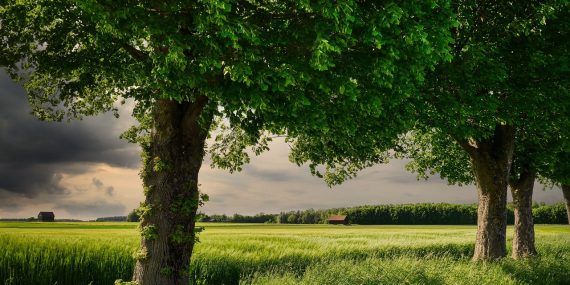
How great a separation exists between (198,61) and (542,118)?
1323 centimetres

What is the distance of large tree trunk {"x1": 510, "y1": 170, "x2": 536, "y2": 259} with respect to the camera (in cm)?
2589

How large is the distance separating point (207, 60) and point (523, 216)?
74.4ft

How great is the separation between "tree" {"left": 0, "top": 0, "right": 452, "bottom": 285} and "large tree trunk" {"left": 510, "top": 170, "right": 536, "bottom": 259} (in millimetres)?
17372

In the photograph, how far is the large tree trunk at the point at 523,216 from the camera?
84.9ft

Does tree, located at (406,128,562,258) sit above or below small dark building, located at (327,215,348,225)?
above

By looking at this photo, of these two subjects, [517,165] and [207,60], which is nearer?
[207,60]

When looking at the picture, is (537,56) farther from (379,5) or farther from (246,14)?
(246,14)

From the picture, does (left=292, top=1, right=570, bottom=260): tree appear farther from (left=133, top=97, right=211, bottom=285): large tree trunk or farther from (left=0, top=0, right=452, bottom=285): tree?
(left=133, top=97, right=211, bottom=285): large tree trunk

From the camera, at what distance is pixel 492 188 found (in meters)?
21.7

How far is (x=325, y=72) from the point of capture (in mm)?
11148

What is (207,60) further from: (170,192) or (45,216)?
(45,216)

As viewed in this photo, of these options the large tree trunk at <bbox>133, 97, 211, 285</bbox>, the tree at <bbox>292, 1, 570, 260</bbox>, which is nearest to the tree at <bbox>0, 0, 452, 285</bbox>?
the large tree trunk at <bbox>133, 97, 211, 285</bbox>

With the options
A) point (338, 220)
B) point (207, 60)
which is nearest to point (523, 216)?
point (207, 60)

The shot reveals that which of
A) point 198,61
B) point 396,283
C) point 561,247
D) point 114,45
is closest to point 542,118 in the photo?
point 396,283
